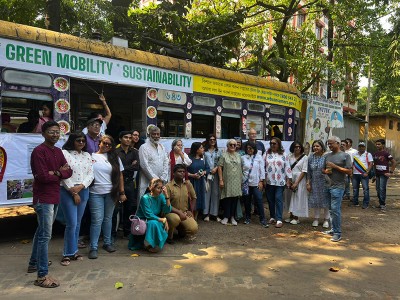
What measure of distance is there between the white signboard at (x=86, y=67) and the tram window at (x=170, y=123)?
17.6 inches

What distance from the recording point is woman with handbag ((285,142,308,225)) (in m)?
6.76

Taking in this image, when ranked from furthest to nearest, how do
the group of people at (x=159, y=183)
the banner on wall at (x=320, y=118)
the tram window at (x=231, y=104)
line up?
1. the banner on wall at (x=320, y=118)
2. the tram window at (x=231, y=104)
3. the group of people at (x=159, y=183)

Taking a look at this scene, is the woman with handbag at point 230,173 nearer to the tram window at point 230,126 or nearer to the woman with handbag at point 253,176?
the woman with handbag at point 253,176

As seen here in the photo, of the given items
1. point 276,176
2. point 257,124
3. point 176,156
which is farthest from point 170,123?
point 257,124

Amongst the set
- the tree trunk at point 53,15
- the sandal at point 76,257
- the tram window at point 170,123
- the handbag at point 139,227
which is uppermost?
the tree trunk at point 53,15

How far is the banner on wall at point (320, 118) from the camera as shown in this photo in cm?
1070

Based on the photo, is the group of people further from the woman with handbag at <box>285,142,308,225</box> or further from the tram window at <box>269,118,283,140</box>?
the tram window at <box>269,118,283,140</box>

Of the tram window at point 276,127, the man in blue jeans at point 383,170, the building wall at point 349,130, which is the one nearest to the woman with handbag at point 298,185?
the tram window at point 276,127

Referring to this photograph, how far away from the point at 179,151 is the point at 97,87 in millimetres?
1820

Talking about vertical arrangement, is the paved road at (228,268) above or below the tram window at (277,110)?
below

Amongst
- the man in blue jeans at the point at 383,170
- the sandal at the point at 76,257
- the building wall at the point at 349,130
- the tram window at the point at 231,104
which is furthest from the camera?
the building wall at the point at 349,130

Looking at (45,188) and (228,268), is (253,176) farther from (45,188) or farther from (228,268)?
(45,188)

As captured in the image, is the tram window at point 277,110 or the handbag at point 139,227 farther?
the tram window at point 277,110

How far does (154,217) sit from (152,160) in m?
1.00
